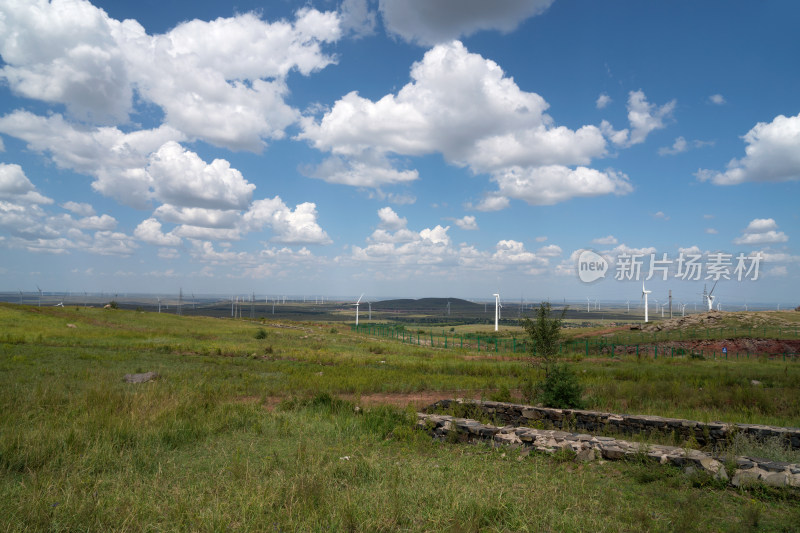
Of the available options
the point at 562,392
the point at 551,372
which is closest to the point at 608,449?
the point at 562,392

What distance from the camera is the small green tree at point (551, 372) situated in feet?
50.1

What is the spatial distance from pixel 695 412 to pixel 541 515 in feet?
40.3

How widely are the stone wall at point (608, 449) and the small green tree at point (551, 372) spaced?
5.14m

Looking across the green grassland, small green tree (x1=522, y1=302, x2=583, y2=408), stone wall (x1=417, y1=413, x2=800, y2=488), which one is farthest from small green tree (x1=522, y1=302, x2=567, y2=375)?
stone wall (x1=417, y1=413, x2=800, y2=488)

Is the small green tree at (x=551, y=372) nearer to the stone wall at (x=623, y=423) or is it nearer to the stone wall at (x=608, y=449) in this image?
the stone wall at (x=623, y=423)

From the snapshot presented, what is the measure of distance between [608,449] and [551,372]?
7.05 metres

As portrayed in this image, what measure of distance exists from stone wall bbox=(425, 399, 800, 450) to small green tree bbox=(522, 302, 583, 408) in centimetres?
188

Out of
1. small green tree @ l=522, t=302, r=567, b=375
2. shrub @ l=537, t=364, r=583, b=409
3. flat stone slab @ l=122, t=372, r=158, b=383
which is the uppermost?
small green tree @ l=522, t=302, r=567, b=375

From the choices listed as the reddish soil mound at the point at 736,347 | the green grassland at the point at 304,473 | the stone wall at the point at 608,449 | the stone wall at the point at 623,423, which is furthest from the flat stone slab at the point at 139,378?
the reddish soil mound at the point at 736,347

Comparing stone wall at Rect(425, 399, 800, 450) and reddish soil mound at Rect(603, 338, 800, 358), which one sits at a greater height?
stone wall at Rect(425, 399, 800, 450)

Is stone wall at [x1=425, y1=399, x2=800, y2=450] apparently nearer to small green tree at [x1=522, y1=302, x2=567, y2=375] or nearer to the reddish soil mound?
small green tree at [x1=522, y1=302, x2=567, y2=375]

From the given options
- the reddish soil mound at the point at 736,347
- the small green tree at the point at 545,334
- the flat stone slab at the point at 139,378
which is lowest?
the reddish soil mound at the point at 736,347

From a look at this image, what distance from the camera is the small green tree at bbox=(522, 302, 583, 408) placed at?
15.3m

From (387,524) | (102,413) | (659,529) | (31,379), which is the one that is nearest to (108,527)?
(387,524)
